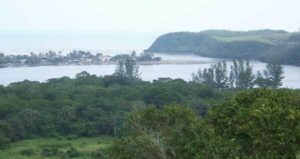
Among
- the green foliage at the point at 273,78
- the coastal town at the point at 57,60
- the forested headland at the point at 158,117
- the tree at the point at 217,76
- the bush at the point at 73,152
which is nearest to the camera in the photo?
the forested headland at the point at 158,117

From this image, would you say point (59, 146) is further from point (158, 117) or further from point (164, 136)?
point (164, 136)

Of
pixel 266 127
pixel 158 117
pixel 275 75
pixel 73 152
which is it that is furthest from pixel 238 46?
pixel 266 127

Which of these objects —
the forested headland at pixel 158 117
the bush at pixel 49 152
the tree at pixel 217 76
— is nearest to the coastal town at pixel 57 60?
the forested headland at pixel 158 117

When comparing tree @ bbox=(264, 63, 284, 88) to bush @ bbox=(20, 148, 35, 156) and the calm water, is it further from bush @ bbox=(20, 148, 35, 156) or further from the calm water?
bush @ bbox=(20, 148, 35, 156)

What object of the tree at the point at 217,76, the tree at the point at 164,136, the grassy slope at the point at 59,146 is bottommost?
the grassy slope at the point at 59,146

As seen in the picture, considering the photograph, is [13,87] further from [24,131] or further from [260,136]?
[260,136]

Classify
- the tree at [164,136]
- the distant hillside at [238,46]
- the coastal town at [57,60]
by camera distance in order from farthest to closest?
the coastal town at [57,60] < the distant hillside at [238,46] < the tree at [164,136]

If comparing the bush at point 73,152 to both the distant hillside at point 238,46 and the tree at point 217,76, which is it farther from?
the distant hillside at point 238,46

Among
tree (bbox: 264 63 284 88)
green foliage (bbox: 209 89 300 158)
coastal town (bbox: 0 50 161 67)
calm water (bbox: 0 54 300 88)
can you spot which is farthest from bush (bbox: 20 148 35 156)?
coastal town (bbox: 0 50 161 67)
